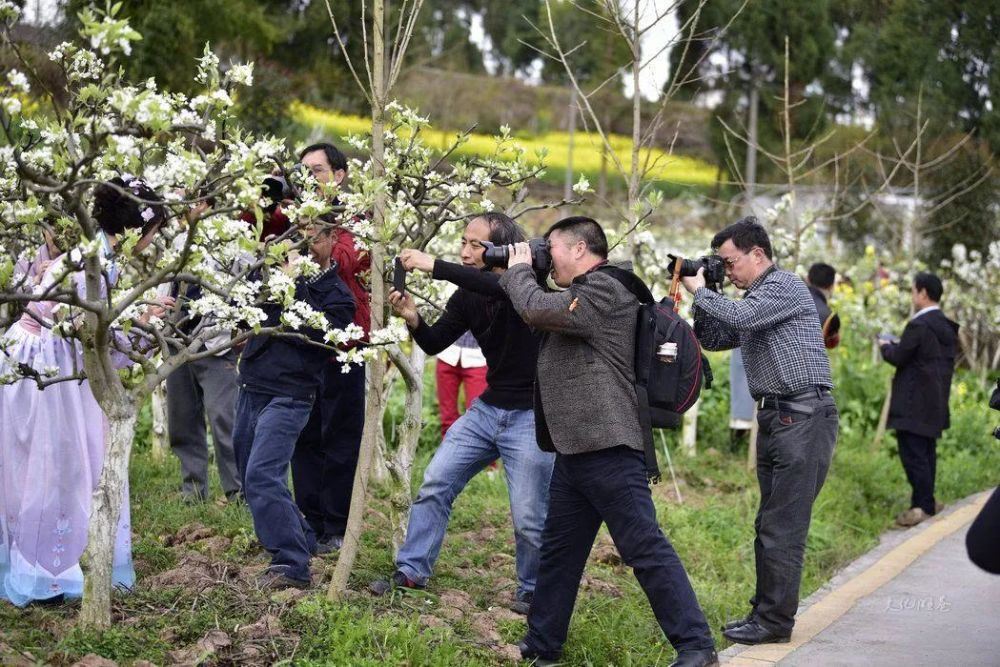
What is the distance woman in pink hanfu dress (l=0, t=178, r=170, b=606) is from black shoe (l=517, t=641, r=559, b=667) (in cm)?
189

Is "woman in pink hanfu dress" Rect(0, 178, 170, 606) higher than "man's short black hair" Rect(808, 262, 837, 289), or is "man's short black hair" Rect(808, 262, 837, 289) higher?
"man's short black hair" Rect(808, 262, 837, 289)

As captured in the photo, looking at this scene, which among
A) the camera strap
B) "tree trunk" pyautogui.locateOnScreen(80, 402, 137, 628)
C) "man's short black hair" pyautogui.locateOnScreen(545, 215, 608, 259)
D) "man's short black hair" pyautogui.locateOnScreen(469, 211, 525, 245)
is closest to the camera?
"tree trunk" pyautogui.locateOnScreen(80, 402, 137, 628)

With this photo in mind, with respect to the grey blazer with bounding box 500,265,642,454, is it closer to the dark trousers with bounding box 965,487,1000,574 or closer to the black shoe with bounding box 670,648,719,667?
the black shoe with bounding box 670,648,719,667

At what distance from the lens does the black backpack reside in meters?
5.43

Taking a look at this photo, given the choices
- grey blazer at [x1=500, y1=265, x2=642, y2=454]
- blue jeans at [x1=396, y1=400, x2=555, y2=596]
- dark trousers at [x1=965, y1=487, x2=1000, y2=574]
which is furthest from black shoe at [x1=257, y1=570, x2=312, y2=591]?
dark trousers at [x1=965, y1=487, x2=1000, y2=574]

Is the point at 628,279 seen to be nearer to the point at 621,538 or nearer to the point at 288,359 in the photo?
the point at 621,538

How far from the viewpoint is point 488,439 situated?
6152 mm

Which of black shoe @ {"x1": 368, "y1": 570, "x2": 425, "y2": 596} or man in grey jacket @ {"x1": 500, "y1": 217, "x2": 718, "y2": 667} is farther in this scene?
black shoe @ {"x1": 368, "y1": 570, "x2": 425, "y2": 596}

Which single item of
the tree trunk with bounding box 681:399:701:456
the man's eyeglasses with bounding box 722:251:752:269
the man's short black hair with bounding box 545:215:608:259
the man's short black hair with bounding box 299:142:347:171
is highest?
the man's short black hair with bounding box 299:142:347:171

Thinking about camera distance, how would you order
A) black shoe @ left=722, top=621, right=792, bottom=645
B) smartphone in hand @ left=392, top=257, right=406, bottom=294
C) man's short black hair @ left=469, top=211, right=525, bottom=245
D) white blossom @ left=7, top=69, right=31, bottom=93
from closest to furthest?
1. white blossom @ left=7, top=69, right=31, bottom=93
2. smartphone in hand @ left=392, top=257, right=406, bottom=294
3. man's short black hair @ left=469, top=211, right=525, bottom=245
4. black shoe @ left=722, top=621, right=792, bottom=645

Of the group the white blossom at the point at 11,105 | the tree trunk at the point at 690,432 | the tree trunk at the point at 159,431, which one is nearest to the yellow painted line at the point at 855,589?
the tree trunk at the point at 690,432

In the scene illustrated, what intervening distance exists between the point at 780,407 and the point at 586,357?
56.5 inches

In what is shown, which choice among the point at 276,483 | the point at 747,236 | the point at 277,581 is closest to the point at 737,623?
the point at 747,236

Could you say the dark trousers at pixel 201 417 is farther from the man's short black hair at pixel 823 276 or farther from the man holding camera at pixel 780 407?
the man's short black hair at pixel 823 276
